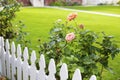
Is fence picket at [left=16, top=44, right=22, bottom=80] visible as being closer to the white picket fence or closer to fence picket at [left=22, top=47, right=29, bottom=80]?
the white picket fence

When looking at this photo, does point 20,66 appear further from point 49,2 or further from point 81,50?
point 49,2

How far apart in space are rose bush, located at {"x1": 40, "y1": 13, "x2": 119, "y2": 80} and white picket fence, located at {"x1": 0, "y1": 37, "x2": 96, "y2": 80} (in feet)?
0.60

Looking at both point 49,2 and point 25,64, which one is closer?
point 25,64

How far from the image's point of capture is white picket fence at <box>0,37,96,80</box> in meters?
3.53

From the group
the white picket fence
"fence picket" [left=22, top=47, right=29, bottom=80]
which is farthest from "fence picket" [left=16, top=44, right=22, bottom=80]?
"fence picket" [left=22, top=47, right=29, bottom=80]

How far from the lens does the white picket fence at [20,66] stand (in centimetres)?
353

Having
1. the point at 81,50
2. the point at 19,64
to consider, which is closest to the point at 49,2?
the point at 19,64

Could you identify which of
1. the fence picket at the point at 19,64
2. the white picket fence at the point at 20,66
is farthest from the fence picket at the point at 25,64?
the fence picket at the point at 19,64

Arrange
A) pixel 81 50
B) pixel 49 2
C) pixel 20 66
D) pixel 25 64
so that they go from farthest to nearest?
pixel 49 2 < pixel 20 66 < pixel 25 64 < pixel 81 50

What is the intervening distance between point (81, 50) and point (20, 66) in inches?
42.0

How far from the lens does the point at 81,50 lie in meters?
3.74

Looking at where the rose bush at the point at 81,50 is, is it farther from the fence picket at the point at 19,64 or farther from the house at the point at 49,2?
the house at the point at 49,2

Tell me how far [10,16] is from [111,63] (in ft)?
7.82

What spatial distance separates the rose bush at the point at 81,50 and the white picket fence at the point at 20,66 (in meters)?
0.18
